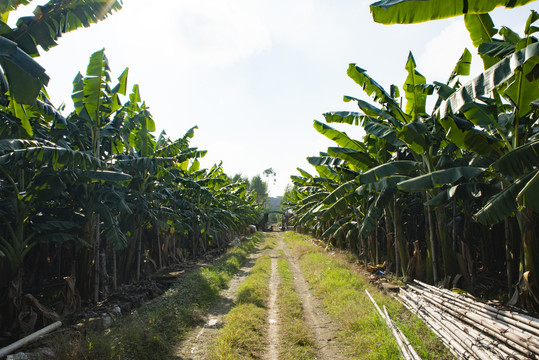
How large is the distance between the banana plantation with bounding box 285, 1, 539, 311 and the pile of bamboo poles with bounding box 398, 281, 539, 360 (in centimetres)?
98

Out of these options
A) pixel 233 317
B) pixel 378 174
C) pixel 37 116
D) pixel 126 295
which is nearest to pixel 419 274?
pixel 378 174

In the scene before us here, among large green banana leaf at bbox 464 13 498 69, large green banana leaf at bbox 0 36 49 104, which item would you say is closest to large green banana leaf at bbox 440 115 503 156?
large green banana leaf at bbox 464 13 498 69

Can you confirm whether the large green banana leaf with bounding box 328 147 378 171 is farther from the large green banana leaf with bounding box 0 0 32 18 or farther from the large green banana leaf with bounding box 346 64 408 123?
the large green banana leaf with bounding box 0 0 32 18

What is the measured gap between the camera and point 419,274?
28.7ft


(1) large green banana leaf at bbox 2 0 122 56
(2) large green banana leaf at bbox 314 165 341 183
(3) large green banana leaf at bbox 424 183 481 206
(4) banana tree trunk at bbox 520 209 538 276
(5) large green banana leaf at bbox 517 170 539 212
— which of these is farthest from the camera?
(2) large green banana leaf at bbox 314 165 341 183

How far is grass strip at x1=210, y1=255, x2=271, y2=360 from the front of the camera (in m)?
5.30

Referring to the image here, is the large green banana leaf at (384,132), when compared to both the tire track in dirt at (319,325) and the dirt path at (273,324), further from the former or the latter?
the dirt path at (273,324)

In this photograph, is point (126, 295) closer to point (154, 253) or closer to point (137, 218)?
point (137, 218)

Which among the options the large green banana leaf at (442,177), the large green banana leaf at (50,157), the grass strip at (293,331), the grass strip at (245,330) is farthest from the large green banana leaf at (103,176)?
the large green banana leaf at (442,177)

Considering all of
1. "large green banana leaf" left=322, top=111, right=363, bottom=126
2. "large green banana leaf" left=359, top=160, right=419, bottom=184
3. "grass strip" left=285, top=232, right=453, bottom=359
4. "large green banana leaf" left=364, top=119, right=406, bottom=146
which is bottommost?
"grass strip" left=285, top=232, right=453, bottom=359

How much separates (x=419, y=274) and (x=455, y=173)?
13.0 ft

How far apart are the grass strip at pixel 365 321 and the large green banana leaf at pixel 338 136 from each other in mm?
3931

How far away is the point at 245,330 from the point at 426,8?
5963mm

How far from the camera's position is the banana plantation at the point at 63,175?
5500 millimetres
